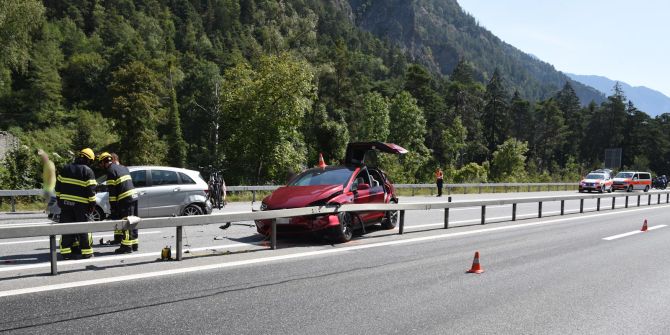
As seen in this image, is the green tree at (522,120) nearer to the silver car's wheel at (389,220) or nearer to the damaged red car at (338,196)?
the silver car's wheel at (389,220)

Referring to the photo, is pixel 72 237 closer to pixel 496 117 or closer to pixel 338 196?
pixel 338 196

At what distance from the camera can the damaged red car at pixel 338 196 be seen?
9.95m

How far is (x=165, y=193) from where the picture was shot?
12.5 meters

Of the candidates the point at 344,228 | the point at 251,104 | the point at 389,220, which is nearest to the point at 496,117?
the point at 251,104

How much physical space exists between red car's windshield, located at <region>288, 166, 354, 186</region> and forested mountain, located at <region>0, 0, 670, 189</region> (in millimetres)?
15018

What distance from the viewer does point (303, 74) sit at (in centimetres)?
3706

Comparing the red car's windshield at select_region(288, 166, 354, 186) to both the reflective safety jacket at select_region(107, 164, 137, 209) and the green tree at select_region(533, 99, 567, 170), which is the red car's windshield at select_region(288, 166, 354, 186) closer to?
the reflective safety jacket at select_region(107, 164, 137, 209)

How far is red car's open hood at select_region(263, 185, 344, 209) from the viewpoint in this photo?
1001cm

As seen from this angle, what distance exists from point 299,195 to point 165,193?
4198 millimetres

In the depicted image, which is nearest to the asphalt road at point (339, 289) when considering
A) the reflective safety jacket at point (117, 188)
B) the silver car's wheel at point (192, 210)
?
the reflective safety jacket at point (117, 188)

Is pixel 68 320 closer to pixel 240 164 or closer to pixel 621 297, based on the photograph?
pixel 621 297

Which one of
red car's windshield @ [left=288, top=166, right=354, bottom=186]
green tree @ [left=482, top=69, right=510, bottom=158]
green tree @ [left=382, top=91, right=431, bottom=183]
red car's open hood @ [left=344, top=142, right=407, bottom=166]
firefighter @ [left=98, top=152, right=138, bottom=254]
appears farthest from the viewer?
green tree @ [left=482, top=69, right=510, bottom=158]

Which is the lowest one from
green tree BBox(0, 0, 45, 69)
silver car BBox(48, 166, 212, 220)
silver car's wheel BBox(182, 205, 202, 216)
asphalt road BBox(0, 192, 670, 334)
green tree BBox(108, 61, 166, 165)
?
asphalt road BBox(0, 192, 670, 334)

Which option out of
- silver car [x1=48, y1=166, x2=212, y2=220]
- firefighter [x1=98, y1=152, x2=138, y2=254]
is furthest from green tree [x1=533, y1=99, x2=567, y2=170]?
firefighter [x1=98, y1=152, x2=138, y2=254]
